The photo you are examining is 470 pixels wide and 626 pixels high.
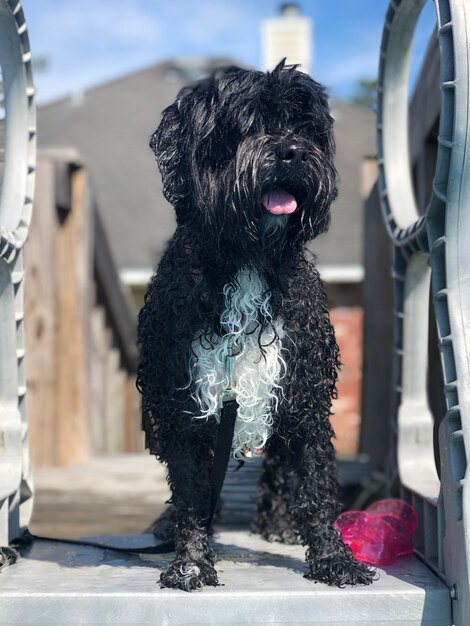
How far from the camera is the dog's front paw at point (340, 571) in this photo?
93.0 inches

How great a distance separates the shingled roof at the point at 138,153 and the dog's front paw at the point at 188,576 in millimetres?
10213

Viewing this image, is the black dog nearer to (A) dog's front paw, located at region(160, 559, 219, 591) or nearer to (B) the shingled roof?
(A) dog's front paw, located at region(160, 559, 219, 591)

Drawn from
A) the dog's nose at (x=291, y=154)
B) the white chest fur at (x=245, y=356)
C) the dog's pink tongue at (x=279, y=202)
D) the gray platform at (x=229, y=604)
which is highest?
the dog's nose at (x=291, y=154)

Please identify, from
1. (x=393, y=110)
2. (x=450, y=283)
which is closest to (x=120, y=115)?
(x=393, y=110)

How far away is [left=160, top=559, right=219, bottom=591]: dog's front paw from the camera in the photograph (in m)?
2.32

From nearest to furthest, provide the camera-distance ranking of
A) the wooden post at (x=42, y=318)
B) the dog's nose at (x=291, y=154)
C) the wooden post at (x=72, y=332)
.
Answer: the dog's nose at (x=291, y=154) < the wooden post at (x=42, y=318) < the wooden post at (x=72, y=332)

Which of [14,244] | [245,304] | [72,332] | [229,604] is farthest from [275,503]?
[72,332]

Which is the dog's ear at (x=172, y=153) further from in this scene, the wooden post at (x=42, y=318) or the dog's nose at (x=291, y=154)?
the wooden post at (x=42, y=318)

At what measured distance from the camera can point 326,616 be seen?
224cm

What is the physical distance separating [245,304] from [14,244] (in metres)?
0.91

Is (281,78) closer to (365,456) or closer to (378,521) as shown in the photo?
(378,521)

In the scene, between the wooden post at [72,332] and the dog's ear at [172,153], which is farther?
the wooden post at [72,332]

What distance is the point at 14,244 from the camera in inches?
112

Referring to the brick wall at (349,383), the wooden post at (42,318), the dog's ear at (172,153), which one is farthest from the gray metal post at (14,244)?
the brick wall at (349,383)
